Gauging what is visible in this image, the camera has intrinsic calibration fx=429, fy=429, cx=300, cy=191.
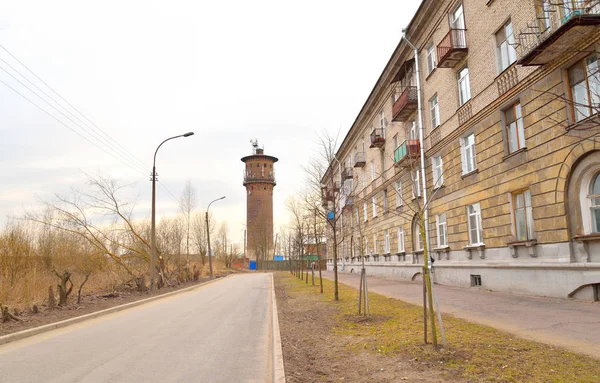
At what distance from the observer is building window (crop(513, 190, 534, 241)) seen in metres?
14.1

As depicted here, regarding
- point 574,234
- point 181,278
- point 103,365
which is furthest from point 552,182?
point 181,278

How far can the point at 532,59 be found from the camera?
40.3ft

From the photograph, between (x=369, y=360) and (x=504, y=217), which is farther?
(x=504, y=217)

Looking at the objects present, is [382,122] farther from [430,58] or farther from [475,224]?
[475,224]

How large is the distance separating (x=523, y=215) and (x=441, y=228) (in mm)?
7002

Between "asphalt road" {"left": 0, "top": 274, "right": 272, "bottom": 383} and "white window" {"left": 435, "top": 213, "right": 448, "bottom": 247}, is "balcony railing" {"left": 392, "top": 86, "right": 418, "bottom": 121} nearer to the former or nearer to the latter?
"white window" {"left": 435, "top": 213, "right": 448, "bottom": 247}

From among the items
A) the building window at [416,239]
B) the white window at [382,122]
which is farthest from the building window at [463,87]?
the white window at [382,122]

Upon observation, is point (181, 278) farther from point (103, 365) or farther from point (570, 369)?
point (570, 369)

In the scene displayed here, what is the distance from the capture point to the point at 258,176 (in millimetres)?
66438

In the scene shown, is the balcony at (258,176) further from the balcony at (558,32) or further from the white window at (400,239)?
the balcony at (558,32)

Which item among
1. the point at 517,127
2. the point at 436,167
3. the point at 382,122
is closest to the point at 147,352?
the point at 517,127

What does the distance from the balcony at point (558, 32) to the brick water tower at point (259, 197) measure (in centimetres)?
5398

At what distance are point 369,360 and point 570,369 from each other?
2.48 meters

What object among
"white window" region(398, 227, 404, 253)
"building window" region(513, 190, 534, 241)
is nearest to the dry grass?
"building window" region(513, 190, 534, 241)
